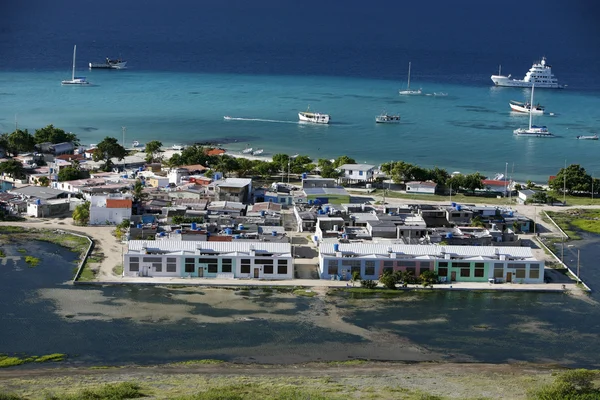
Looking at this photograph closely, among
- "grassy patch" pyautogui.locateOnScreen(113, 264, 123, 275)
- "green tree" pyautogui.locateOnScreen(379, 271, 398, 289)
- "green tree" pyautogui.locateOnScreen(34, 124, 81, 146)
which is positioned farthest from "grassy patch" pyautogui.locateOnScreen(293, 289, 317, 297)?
"green tree" pyautogui.locateOnScreen(34, 124, 81, 146)

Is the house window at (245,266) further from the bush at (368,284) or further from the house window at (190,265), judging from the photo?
the bush at (368,284)

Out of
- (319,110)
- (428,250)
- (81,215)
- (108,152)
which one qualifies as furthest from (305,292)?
(319,110)

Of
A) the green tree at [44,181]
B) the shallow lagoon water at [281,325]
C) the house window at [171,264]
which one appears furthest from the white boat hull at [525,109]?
the house window at [171,264]

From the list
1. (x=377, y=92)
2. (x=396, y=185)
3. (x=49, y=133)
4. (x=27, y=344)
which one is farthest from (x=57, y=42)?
(x=27, y=344)

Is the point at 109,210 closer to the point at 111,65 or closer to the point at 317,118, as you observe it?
the point at 317,118

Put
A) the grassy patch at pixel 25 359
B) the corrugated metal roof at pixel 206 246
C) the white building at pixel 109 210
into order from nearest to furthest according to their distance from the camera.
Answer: the grassy patch at pixel 25 359 → the corrugated metal roof at pixel 206 246 → the white building at pixel 109 210

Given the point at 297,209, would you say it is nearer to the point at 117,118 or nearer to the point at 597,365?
the point at 597,365
